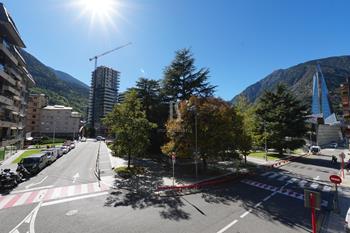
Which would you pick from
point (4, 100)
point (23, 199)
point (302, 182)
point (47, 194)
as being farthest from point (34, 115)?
point (302, 182)

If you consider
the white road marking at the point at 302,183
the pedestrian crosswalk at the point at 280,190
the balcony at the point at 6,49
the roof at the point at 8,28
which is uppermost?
the roof at the point at 8,28

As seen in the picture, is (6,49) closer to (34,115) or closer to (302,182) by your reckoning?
(302,182)

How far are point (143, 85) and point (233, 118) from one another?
20848mm

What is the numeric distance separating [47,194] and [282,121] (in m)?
45.5

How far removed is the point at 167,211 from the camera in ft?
45.9

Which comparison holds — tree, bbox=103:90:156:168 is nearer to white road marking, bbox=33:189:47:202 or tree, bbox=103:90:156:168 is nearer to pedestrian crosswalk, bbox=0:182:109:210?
pedestrian crosswalk, bbox=0:182:109:210

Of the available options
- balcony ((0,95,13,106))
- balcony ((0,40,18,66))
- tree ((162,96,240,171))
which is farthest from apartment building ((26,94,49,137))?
tree ((162,96,240,171))

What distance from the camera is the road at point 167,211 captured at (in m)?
11.5

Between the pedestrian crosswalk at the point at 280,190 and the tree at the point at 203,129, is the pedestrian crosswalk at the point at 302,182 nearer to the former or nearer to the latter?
the pedestrian crosswalk at the point at 280,190

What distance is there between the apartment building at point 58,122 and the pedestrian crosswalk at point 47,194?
93794mm

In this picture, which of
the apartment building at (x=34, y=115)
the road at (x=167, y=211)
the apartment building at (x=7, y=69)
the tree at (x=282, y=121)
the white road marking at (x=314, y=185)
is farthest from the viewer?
the apartment building at (x=34, y=115)

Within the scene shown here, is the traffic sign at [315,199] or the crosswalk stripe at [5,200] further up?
the traffic sign at [315,199]

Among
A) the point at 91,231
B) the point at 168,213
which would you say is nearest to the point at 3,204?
the point at 91,231

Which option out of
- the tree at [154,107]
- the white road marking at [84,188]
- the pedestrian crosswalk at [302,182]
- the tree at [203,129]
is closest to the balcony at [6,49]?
the tree at [154,107]
